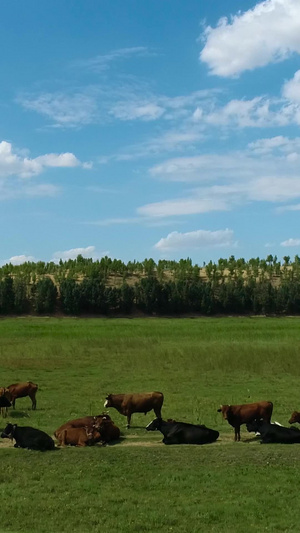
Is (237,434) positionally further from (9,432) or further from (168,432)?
(9,432)

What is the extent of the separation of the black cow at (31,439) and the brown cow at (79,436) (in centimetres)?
63

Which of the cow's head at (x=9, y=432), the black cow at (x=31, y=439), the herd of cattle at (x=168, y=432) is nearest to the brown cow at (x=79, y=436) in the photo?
the herd of cattle at (x=168, y=432)

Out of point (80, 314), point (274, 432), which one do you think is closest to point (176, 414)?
point (274, 432)

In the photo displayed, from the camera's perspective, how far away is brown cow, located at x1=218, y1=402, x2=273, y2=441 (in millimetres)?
15836

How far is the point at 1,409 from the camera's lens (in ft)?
66.4

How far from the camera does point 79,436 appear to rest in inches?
584

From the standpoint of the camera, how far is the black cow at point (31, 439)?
14.1 metres

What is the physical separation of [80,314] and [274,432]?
72.3 metres

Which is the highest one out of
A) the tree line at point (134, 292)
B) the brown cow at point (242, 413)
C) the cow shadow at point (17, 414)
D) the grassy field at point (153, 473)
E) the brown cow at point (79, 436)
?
the tree line at point (134, 292)

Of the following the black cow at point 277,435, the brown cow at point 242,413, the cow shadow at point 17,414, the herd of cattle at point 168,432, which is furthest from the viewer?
the cow shadow at point 17,414

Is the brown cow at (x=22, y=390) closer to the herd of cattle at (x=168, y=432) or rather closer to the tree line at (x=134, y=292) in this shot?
the herd of cattle at (x=168, y=432)

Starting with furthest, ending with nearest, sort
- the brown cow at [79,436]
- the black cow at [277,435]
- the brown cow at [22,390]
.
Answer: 1. the brown cow at [22,390]
2. the black cow at [277,435]
3. the brown cow at [79,436]

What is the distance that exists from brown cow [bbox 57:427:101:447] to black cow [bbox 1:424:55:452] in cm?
63

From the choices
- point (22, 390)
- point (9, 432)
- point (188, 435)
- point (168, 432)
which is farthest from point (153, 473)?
point (22, 390)
